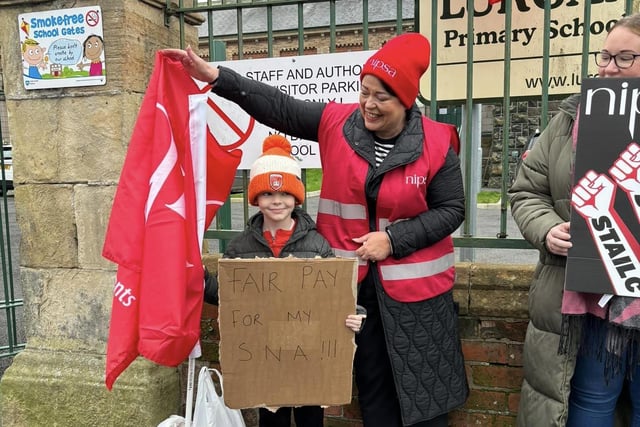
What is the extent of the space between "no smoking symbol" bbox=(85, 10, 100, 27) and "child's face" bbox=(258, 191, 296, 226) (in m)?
1.36

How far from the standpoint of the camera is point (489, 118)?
49.2 ft

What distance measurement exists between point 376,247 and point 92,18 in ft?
6.15

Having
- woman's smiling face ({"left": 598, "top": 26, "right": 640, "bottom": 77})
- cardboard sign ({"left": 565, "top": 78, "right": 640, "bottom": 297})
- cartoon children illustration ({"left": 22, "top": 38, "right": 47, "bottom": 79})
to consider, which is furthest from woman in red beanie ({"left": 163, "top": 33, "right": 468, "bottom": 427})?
cartoon children illustration ({"left": 22, "top": 38, "right": 47, "bottom": 79})

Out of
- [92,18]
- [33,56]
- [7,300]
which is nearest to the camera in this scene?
[92,18]

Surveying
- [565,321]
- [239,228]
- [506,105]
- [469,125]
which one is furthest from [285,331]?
[239,228]

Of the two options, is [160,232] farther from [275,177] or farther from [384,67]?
[384,67]

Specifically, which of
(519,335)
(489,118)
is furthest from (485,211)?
(519,335)

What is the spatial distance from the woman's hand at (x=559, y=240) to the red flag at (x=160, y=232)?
1.30 meters

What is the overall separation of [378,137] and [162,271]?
96 cm

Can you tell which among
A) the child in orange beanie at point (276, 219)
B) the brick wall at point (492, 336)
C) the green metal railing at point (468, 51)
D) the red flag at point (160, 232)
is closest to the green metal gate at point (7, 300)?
the green metal railing at point (468, 51)

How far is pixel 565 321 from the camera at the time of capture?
6.34ft

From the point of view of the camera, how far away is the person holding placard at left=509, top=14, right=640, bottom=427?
1843mm

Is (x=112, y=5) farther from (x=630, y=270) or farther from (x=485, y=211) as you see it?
(x=485, y=211)

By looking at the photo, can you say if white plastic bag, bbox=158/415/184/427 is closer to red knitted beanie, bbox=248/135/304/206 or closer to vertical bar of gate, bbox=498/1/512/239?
red knitted beanie, bbox=248/135/304/206
